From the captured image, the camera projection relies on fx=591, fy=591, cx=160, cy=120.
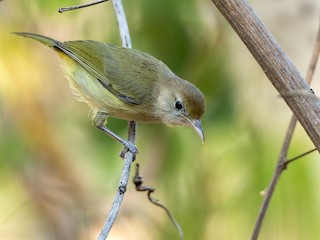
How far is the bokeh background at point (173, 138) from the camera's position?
9.31 feet

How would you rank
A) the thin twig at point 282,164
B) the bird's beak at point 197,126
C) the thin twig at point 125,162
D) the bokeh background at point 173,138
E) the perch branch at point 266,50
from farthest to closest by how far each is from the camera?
the bokeh background at point 173,138 → the bird's beak at point 197,126 → the thin twig at point 282,164 → the thin twig at point 125,162 → the perch branch at point 266,50

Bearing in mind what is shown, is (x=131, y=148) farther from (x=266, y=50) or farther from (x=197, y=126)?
(x=266, y=50)

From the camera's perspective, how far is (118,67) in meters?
2.99

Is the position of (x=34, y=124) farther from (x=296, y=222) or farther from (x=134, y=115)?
(x=296, y=222)

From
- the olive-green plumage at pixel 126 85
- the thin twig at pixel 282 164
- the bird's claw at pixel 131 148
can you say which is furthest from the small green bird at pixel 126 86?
the thin twig at pixel 282 164

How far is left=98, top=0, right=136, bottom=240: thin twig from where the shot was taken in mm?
1544

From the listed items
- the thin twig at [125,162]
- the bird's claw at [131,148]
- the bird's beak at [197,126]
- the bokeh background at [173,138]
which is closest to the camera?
the thin twig at [125,162]

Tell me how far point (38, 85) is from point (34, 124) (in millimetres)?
326

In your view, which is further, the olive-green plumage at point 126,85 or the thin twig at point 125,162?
the olive-green plumage at point 126,85

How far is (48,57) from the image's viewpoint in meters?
3.78

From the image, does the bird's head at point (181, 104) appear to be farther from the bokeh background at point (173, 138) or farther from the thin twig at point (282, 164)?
the thin twig at point (282, 164)

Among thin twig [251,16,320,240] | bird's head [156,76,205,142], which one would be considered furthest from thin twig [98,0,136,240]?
thin twig [251,16,320,240]

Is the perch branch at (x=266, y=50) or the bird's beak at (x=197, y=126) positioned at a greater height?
the bird's beak at (x=197, y=126)

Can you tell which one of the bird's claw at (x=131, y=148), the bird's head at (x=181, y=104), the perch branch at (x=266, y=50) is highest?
the bird's head at (x=181, y=104)
